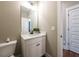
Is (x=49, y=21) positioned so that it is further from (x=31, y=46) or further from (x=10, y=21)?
(x=10, y=21)

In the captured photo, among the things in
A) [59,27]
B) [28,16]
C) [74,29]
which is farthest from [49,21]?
[74,29]

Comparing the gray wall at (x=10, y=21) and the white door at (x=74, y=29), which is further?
the white door at (x=74, y=29)

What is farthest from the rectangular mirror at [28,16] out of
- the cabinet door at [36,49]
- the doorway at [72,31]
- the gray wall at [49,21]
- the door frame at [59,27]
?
the doorway at [72,31]

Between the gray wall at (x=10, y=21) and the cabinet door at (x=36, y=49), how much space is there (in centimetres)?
24

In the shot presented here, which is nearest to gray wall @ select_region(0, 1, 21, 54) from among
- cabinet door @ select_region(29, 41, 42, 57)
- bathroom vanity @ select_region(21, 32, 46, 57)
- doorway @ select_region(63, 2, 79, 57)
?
bathroom vanity @ select_region(21, 32, 46, 57)

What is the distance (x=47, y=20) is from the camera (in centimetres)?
235

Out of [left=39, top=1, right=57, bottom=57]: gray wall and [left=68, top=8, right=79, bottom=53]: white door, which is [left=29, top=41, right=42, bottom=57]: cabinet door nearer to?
[left=39, top=1, right=57, bottom=57]: gray wall

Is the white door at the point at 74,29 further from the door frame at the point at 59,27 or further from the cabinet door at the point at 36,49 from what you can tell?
the cabinet door at the point at 36,49

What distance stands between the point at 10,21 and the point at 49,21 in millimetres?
992

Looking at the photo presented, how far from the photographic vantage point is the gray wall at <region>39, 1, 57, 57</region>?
2182mm

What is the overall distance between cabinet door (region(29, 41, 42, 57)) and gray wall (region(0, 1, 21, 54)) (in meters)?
0.24

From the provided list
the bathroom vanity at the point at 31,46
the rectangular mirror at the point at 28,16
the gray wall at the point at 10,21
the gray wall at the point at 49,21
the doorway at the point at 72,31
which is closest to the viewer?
the gray wall at the point at 10,21

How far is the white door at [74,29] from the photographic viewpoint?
3133 mm

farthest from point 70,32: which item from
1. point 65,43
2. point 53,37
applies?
point 53,37
